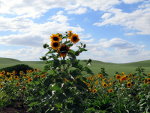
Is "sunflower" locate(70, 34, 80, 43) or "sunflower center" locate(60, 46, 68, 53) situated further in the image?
"sunflower" locate(70, 34, 80, 43)

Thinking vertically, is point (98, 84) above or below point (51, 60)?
below

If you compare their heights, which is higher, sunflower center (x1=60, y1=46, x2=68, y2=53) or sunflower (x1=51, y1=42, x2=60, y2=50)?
sunflower (x1=51, y1=42, x2=60, y2=50)

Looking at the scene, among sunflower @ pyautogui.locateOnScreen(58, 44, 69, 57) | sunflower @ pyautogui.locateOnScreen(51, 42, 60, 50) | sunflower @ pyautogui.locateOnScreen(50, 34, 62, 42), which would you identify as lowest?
sunflower @ pyautogui.locateOnScreen(58, 44, 69, 57)

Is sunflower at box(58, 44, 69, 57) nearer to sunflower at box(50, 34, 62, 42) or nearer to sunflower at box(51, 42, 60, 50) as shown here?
sunflower at box(51, 42, 60, 50)

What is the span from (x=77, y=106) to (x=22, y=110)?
8.98 feet

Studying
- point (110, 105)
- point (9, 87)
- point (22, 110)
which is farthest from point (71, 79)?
point (9, 87)

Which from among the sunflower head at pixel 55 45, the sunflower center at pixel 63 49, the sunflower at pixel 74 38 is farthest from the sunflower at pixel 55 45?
the sunflower at pixel 74 38

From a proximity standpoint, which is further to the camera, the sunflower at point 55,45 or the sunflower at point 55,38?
the sunflower at point 55,38

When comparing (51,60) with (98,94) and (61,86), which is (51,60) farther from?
(98,94)

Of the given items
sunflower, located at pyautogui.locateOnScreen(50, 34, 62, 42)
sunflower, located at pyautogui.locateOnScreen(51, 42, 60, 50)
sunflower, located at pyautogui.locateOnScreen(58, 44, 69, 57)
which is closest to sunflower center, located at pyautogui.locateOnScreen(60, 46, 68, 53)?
sunflower, located at pyautogui.locateOnScreen(58, 44, 69, 57)

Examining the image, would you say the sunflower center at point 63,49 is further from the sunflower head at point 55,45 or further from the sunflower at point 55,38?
the sunflower at point 55,38

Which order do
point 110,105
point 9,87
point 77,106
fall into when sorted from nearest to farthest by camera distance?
1. point 77,106
2. point 110,105
3. point 9,87

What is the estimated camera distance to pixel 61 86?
168 inches

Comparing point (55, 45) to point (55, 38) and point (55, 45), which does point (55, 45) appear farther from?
point (55, 38)
